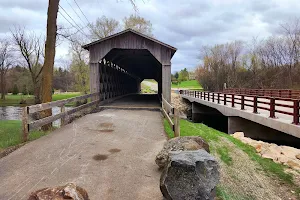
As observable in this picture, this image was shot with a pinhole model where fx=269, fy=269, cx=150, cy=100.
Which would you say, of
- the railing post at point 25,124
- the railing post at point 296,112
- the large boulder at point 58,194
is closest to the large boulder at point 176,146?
the large boulder at point 58,194

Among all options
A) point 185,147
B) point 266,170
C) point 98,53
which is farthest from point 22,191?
point 98,53

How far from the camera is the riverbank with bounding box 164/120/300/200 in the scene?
5066mm

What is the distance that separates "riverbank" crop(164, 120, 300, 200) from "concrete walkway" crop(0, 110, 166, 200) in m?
1.26

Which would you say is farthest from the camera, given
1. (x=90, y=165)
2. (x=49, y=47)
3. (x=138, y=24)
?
(x=138, y=24)

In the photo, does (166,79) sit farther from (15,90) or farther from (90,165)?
(15,90)

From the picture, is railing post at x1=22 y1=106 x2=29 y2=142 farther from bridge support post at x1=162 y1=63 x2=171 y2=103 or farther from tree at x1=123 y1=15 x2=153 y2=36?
tree at x1=123 y1=15 x2=153 y2=36

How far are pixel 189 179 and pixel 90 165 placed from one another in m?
2.30

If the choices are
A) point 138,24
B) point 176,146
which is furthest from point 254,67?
point 176,146

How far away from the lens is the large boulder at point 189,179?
3.32 meters

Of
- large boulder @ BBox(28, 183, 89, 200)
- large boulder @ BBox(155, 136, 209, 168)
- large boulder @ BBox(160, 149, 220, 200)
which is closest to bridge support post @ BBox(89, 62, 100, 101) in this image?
large boulder @ BBox(155, 136, 209, 168)

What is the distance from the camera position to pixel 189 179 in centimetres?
336

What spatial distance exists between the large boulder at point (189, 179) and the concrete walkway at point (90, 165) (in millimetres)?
540

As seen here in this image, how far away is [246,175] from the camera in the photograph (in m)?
6.16

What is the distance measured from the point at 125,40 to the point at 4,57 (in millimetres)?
37861
